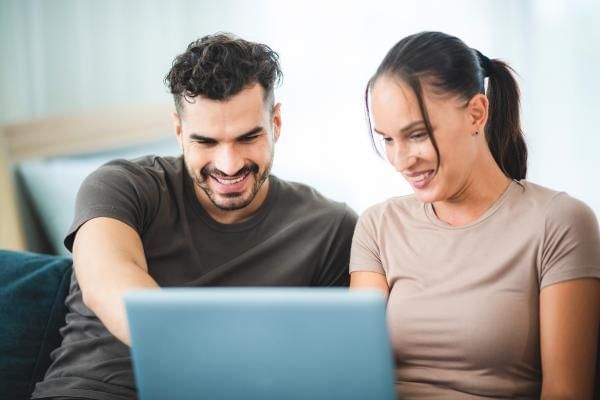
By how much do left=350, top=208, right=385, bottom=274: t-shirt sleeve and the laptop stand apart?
543 millimetres

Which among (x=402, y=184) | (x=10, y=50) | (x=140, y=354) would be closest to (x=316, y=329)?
(x=140, y=354)

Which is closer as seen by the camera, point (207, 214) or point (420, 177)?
point (420, 177)

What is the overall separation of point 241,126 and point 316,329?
766mm

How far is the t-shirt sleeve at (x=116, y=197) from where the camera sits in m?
1.47

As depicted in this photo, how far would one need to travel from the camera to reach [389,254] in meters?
1.39

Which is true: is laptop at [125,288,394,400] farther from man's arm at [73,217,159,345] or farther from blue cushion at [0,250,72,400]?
blue cushion at [0,250,72,400]

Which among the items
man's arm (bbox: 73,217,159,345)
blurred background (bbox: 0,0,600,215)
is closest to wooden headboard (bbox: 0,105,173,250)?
blurred background (bbox: 0,0,600,215)

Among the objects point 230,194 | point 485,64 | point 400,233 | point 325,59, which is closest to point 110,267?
point 230,194

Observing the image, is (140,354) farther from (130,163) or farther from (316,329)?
(130,163)

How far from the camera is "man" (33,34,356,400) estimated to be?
1.47 m

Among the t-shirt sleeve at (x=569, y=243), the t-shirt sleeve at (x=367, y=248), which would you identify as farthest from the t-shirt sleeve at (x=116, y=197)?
the t-shirt sleeve at (x=569, y=243)

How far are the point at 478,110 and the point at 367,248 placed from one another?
35 centimetres

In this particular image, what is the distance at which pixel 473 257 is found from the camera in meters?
1.28

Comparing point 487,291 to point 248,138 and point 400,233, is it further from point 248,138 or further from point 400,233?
point 248,138
